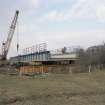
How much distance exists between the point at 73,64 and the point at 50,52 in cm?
759

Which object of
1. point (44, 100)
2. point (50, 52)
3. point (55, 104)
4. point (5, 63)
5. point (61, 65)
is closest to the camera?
point (55, 104)

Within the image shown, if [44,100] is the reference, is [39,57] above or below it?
above

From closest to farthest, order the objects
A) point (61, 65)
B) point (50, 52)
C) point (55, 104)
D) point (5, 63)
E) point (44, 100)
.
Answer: point (55, 104) → point (44, 100) → point (61, 65) → point (50, 52) → point (5, 63)

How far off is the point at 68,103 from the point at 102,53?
63.9 m

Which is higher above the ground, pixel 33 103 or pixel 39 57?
pixel 39 57

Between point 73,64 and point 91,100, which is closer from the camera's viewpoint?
point 91,100

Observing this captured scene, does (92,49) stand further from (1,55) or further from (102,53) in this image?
(1,55)

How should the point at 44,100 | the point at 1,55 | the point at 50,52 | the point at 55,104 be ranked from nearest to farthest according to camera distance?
the point at 55,104 → the point at 44,100 → the point at 50,52 → the point at 1,55

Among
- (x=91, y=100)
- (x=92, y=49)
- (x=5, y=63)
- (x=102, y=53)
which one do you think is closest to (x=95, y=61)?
(x=102, y=53)

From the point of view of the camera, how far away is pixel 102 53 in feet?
277

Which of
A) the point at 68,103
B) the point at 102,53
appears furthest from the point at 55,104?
the point at 102,53

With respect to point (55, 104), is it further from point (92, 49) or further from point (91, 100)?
point (92, 49)

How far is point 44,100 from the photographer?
23.2 m

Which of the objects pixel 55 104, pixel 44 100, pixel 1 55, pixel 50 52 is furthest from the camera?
pixel 1 55
